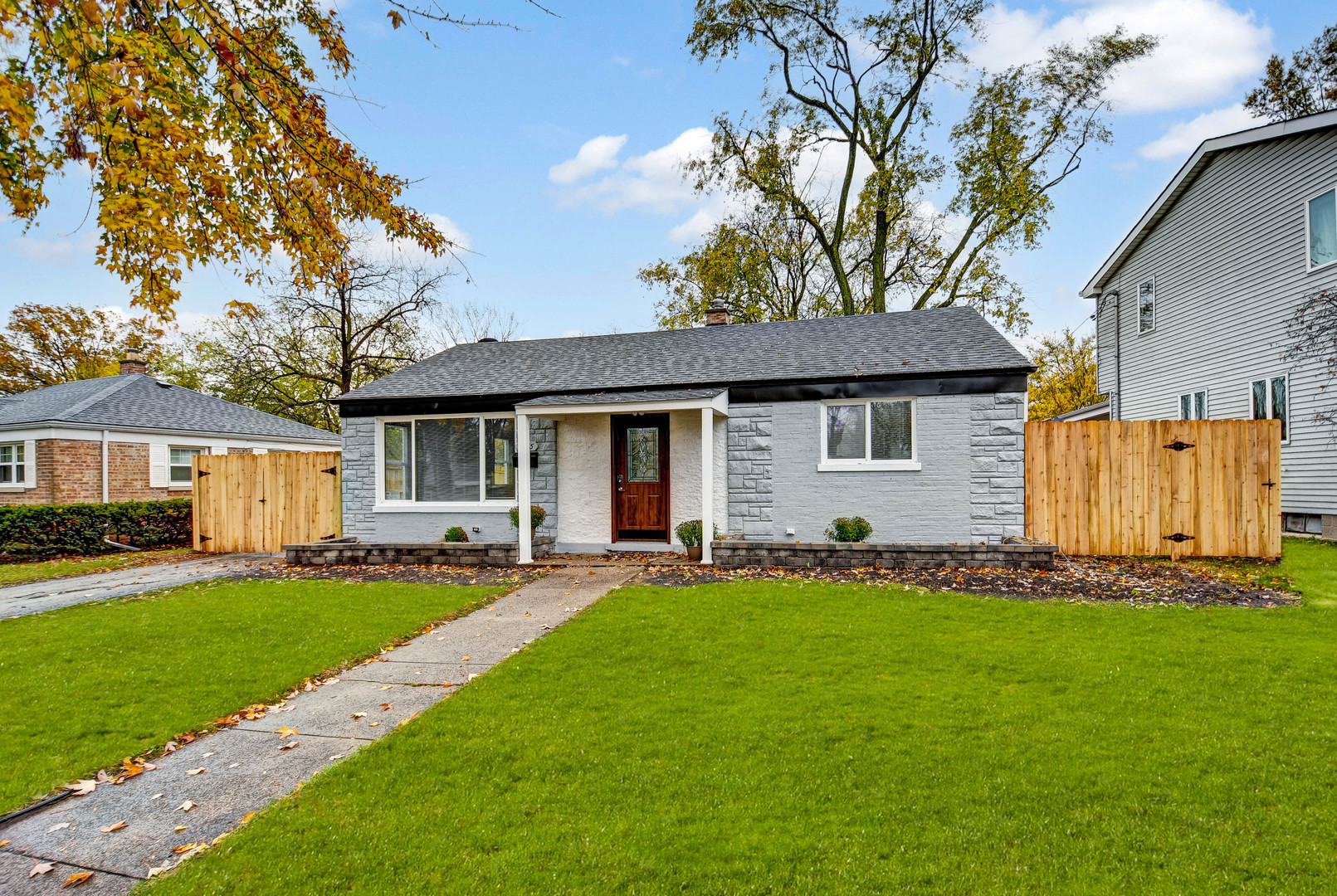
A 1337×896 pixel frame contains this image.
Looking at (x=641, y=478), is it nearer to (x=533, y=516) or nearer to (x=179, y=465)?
(x=533, y=516)

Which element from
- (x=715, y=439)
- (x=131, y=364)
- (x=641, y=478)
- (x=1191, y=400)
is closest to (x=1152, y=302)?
(x=1191, y=400)

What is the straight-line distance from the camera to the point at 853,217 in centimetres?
2438

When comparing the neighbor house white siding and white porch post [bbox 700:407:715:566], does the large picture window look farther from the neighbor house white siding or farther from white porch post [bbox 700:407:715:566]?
white porch post [bbox 700:407:715:566]

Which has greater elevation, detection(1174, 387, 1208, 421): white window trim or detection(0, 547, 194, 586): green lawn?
detection(1174, 387, 1208, 421): white window trim

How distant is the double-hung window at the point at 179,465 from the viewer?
18.4m

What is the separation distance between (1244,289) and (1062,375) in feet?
67.5

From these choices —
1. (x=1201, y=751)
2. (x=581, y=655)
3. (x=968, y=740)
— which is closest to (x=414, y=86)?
(x=581, y=655)

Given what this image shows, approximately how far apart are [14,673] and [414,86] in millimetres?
5679

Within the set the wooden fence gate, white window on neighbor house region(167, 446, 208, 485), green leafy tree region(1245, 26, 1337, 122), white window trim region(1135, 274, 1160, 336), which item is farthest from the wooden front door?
green leafy tree region(1245, 26, 1337, 122)

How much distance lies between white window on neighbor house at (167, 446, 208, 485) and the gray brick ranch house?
9754mm

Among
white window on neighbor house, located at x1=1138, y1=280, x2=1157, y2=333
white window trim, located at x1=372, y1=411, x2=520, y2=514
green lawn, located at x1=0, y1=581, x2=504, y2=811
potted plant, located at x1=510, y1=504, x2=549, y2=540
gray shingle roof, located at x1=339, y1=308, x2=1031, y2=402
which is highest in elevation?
white window on neighbor house, located at x1=1138, y1=280, x2=1157, y2=333

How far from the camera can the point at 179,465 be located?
61.0 ft

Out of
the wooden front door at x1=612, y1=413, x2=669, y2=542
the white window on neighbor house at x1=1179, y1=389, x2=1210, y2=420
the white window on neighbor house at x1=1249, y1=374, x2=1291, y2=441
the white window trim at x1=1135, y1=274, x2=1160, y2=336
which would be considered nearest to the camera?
the wooden front door at x1=612, y1=413, x2=669, y2=542

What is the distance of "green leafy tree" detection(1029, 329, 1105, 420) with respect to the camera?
31.5 metres
